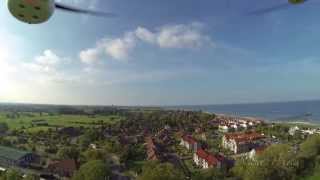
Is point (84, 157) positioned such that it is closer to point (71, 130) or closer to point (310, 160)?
point (310, 160)

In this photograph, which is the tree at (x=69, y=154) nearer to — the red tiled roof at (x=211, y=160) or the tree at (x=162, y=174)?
the red tiled roof at (x=211, y=160)

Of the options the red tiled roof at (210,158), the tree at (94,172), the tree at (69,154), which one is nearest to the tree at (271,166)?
the red tiled roof at (210,158)

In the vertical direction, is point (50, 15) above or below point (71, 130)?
above

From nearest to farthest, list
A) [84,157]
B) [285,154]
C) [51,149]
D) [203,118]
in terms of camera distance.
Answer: [285,154] → [84,157] → [51,149] → [203,118]

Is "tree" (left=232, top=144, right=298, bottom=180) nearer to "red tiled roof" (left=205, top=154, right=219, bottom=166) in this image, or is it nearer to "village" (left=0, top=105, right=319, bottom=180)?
"village" (left=0, top=105, right=319, bottom=180)

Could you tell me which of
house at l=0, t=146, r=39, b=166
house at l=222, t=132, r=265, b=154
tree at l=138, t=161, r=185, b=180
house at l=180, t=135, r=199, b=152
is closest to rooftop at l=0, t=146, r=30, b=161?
house at l=0, t=146, r=39, b=166

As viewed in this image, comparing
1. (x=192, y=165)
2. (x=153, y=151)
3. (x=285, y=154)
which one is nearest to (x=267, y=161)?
(x=285, y=154)
